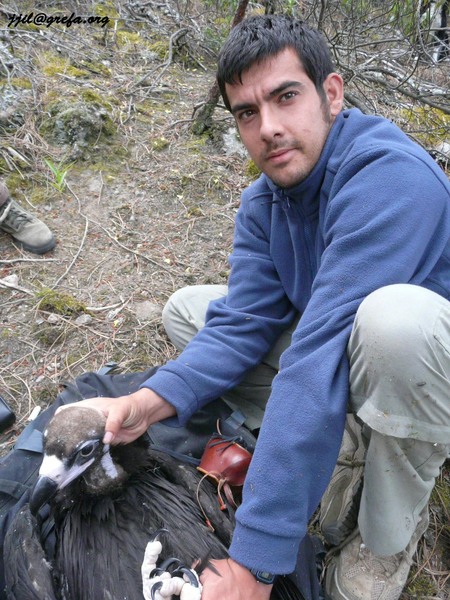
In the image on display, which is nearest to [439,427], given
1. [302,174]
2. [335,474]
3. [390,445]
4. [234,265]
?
[390,445]

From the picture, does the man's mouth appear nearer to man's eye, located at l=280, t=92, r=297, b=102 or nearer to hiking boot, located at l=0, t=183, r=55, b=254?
man's eye, located at l=280, t=92, r=297, b=102

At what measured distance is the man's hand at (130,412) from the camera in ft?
6.53

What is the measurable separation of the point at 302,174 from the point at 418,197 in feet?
1.53

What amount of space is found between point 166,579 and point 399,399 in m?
0.92

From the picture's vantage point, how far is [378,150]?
6.07ft

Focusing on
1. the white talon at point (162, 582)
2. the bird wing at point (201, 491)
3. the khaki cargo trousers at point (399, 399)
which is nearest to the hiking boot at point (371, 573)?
the khaki cargo trousers at point (399, 399)

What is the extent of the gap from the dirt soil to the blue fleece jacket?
931 mm

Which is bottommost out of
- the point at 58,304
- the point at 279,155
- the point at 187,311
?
the point at 187,311

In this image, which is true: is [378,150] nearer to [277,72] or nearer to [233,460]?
[277,72]

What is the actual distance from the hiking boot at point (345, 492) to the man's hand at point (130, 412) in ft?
2.39

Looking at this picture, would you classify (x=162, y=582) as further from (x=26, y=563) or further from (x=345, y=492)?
(x=345, y=492)

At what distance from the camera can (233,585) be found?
65.1 inches

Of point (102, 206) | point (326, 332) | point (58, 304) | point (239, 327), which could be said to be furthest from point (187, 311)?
point (102, 206)

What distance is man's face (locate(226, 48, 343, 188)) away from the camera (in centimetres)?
204
